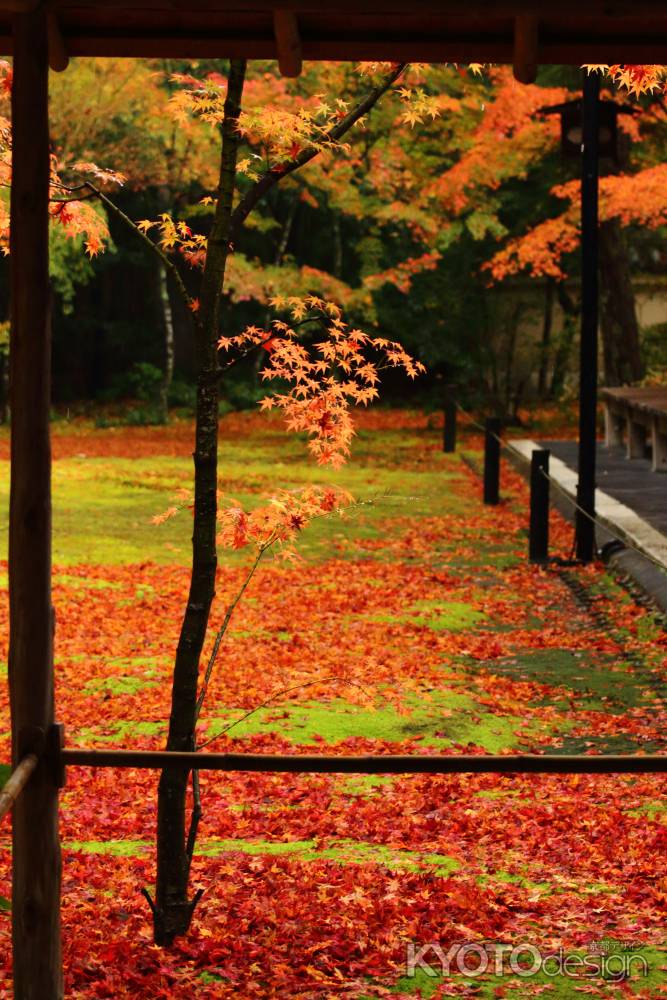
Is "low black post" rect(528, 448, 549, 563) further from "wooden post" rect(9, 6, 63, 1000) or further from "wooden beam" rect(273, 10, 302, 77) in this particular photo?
"wooden post" rect(9, 6, 63, 1000)

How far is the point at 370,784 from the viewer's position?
8672 millimetres

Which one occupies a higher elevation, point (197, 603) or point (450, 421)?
point (450, 421)

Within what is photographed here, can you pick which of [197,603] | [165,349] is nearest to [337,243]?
[165,349]

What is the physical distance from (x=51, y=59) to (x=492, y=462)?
15058 millimetres

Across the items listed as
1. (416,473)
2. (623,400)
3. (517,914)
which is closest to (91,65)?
(416,473)

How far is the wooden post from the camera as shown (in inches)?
182

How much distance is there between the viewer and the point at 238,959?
19.2 feet

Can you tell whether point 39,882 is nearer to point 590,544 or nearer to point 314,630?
point 314,630

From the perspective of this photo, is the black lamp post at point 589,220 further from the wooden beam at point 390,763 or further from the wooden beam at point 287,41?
the wooden beam at point 287,41

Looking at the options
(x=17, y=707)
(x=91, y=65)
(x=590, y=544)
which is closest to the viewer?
(x=17, y=707)

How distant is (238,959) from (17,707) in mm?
1796

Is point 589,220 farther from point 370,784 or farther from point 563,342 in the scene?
point 563,342

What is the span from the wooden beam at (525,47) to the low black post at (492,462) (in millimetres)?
14055

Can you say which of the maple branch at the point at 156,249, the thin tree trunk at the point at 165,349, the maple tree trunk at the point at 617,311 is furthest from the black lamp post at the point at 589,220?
the thin tree trunk at the point at 165,349
